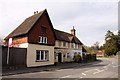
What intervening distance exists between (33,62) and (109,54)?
67624mm

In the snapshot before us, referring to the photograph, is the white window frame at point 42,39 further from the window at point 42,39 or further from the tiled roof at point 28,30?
the tiled roof at point 28,30

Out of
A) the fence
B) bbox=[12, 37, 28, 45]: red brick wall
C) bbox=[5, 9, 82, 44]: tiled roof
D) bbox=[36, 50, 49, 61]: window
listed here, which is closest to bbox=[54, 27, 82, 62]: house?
bbox=[5, 9, 82, 44]: tiled roof

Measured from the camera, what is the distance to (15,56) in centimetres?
2462

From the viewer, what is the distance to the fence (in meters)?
23.0

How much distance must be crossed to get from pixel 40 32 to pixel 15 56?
278 inches

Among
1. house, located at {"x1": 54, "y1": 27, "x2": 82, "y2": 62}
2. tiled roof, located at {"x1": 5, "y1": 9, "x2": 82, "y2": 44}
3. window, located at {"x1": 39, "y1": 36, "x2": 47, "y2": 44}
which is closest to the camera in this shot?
tiled roof, located at {"x1": 5, "y1": 9, "x2": 82, "y2": 44}

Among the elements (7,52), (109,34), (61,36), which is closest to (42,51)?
(7,52)

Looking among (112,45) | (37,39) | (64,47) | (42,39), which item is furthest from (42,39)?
(112,45)

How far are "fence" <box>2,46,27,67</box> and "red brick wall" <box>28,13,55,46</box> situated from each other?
2.63 meters

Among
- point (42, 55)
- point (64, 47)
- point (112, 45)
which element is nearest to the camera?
point (42, 55)

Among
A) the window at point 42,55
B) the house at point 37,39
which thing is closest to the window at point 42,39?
the house at point 37,39

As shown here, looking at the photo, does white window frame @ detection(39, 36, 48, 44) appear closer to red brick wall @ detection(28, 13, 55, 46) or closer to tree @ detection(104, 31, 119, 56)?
red brick wall @ detection(28, 13, 55, 46)

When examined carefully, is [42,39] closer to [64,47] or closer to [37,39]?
[37,39]

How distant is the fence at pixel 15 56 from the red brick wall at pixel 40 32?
104 inches
